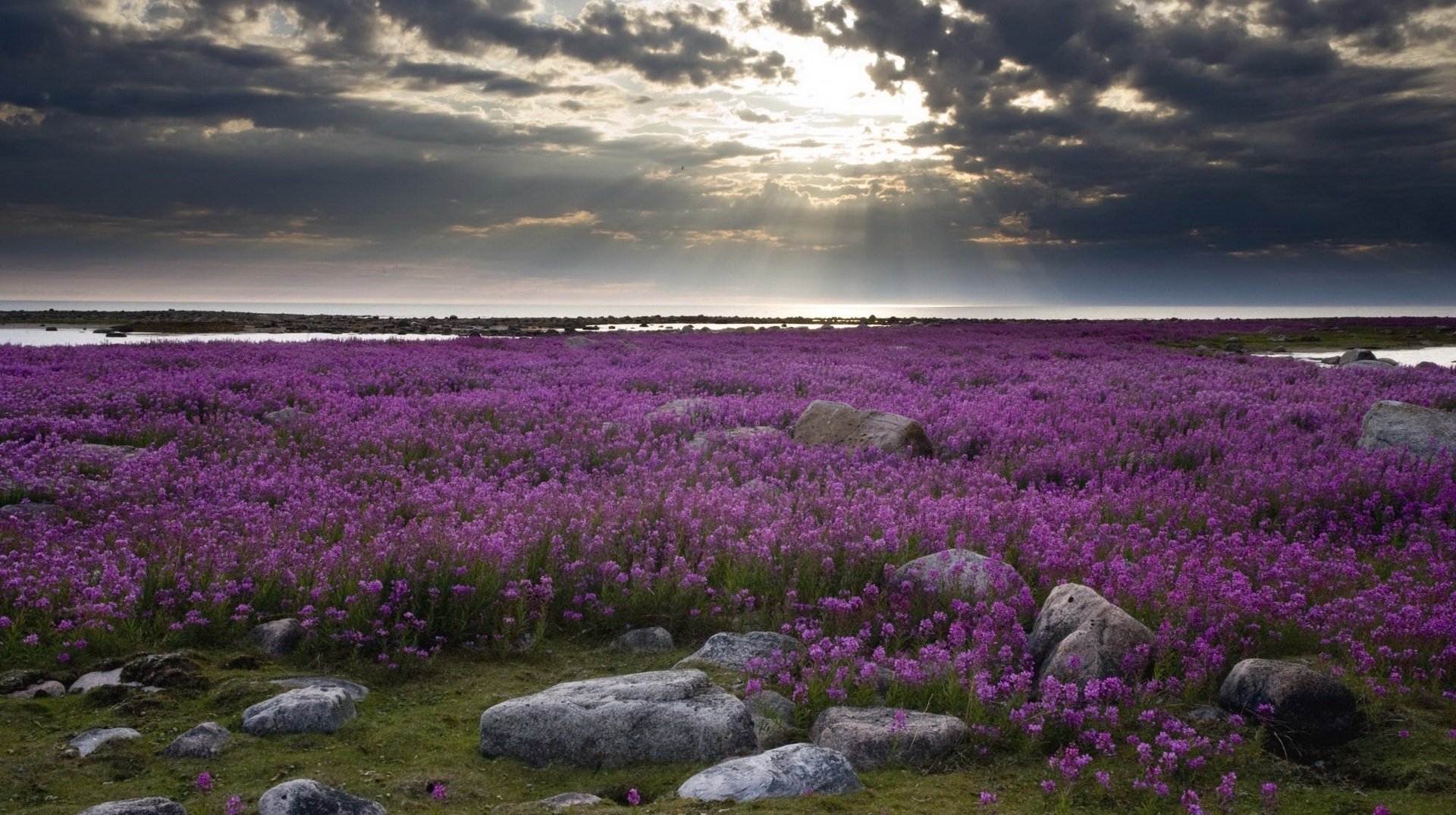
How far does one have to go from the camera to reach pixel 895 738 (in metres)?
4.60

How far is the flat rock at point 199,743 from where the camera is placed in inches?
175

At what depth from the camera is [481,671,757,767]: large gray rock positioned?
4586mm

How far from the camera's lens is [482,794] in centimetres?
421

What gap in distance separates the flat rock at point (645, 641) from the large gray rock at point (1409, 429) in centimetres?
1116

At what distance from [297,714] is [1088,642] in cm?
465

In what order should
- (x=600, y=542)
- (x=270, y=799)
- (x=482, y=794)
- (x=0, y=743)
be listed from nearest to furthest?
(x=270, y=799)
(x=482, y=794)
(x=0, y=743)
(x=600, y=542)

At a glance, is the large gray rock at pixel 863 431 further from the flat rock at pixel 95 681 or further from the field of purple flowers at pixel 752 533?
the flat rock at pixel 95 681

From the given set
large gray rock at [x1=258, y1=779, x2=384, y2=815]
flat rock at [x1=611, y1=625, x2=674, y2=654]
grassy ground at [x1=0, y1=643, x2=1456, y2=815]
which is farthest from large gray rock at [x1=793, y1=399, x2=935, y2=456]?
large gray rock at [x1=258, y1=779, x2=384, y2=815]

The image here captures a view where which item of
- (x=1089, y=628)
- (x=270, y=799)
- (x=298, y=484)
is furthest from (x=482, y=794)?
(x=298, y=484)

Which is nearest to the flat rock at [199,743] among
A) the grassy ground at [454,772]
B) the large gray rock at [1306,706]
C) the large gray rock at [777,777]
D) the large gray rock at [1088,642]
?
the grassy ground at [454,772]

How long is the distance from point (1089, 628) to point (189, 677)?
5624mm

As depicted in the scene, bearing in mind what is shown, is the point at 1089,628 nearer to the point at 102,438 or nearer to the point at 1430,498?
the point at 1430,498

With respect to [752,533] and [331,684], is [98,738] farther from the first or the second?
[752,533]

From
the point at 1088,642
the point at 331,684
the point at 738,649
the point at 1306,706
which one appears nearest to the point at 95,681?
the point at 331,684
